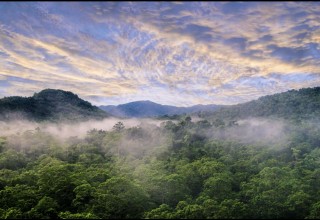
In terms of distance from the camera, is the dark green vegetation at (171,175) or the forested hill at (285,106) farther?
the forested hill at (285,106)

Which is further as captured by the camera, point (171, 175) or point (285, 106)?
point (285, 106)

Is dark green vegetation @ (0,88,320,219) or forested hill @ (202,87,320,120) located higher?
forested hill @ (202,87,320,120)

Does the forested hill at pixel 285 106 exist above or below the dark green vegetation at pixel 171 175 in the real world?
above

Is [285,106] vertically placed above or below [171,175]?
above

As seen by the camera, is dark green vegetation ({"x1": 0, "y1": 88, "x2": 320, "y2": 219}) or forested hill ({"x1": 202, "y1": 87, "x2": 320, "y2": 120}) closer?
dark green vegetation ({"x1": 0, "y1": 88, "x2": 320, "y2": 219})

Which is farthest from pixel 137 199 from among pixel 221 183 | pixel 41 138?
pixel 41 138
